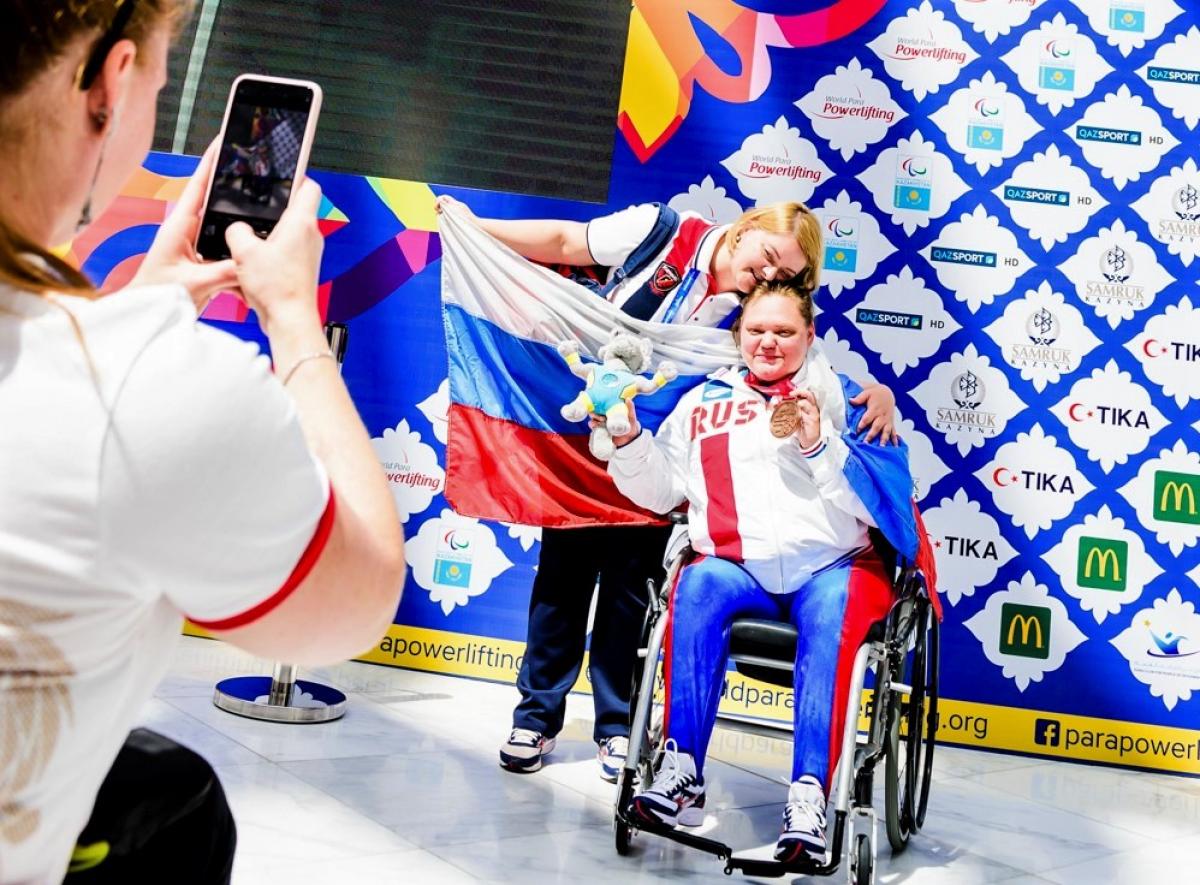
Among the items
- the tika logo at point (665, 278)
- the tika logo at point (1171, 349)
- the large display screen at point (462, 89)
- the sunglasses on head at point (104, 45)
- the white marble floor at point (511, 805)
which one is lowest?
the white marble floor at point (511, 805)

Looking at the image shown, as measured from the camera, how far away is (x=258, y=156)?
1.05 metres

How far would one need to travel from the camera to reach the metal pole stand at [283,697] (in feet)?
9.66

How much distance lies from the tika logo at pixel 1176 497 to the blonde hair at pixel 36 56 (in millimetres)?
3812

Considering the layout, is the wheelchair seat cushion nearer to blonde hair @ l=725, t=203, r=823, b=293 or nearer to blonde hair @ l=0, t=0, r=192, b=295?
blonde hair @ l=725, t=203, r=823, b=293

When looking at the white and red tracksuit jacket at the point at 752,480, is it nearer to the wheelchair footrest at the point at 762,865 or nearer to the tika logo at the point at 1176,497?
the wheelchair footrest at the point at 762,865

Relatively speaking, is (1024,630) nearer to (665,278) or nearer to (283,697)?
(665,278)

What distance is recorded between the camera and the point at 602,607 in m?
2.92

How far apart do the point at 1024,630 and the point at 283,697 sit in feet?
8.06

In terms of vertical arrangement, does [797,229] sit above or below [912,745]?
above

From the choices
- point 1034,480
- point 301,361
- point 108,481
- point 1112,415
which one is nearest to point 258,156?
point 301,361

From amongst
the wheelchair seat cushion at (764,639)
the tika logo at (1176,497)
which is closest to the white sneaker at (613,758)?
the wheelchair seat cushion at (764,639)

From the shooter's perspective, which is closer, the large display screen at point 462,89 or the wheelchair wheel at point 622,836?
the wheelchair wheel at point 622,836

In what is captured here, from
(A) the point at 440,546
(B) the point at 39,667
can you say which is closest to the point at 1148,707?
(A) the point at 440,546

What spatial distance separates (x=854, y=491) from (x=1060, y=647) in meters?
1.74
